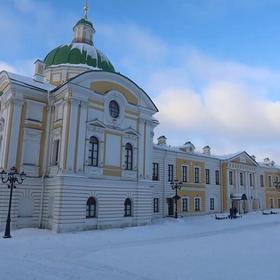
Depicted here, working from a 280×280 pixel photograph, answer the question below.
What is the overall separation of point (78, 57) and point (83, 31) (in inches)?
179

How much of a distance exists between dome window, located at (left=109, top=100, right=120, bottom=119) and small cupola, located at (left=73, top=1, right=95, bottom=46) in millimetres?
10638

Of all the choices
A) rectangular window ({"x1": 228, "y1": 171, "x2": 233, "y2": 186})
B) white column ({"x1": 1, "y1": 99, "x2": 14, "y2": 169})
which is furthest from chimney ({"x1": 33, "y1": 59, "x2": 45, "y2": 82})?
rectangular window ({"x1": 228, "y1": 171, "x2": 233, "y2": 186})

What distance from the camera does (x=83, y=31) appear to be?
30.5 metres

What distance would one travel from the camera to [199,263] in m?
10.2

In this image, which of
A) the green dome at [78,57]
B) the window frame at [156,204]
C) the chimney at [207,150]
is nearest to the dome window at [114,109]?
the green dome at [78,57]

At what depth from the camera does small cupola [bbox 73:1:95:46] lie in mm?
30391

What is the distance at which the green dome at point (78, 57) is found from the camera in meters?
27.4

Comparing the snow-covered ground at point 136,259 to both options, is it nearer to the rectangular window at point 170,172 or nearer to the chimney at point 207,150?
the rectangular window at point 170,172

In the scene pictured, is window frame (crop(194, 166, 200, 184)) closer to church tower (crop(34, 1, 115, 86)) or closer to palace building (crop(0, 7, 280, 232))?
palace building (crop(0, 7, 280, 232))

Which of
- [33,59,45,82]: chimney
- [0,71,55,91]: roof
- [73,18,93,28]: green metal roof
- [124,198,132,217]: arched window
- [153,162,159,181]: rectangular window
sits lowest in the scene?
[124,198,132,217]: arched window

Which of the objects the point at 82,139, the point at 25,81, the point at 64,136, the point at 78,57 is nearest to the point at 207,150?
the point at 78,57

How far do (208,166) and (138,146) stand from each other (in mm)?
15719

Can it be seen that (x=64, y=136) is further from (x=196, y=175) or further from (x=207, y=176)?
(x=207, y=176)

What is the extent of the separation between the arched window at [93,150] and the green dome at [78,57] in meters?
8.40
